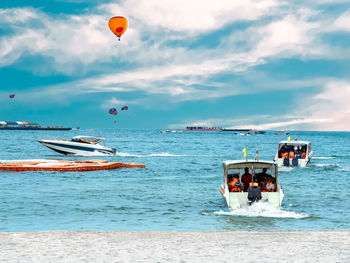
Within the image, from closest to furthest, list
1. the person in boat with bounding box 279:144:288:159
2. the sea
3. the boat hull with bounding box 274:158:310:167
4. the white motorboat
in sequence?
the sea, the boat hull with bounding box 274:158:310:167, the white motorboat, the person in boat with bounding box 279:144:288:159

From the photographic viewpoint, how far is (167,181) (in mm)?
35562

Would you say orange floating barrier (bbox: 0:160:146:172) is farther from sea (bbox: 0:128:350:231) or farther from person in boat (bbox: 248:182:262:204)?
person in boat (bbox: 248:182:262:204)

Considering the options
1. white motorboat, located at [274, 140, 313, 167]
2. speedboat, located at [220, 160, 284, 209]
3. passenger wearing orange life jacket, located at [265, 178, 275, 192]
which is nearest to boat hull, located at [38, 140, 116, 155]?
white motorboat, located at [274, 140, 313, 167]

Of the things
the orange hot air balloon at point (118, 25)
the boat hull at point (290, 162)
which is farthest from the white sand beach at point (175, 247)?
the orange hot air balloon at point (118, 25)

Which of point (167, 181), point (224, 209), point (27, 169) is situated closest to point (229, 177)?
point (224, 209)

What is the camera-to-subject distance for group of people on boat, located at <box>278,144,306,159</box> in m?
45.9

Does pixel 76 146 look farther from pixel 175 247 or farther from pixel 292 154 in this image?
pixel 175 247

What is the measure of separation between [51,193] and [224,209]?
11481mm

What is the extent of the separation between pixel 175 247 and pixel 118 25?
37635mm

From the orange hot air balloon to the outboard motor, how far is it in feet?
102

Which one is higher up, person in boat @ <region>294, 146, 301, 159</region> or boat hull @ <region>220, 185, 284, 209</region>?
person in boat @ <region>294, 146, 301, 159</region>

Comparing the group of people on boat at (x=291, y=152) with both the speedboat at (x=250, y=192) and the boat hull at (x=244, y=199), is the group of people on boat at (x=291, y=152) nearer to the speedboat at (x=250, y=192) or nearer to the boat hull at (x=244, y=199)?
the speedboat at (x=250, y=192)

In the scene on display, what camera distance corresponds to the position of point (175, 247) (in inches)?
444

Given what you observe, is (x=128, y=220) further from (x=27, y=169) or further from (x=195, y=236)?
(x=27, y=169)
